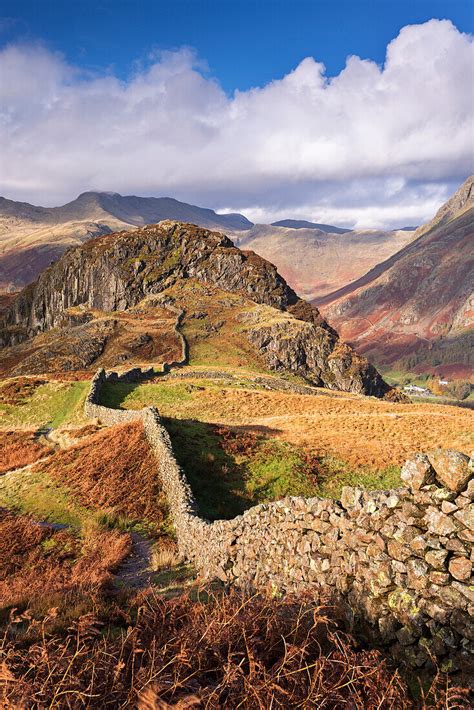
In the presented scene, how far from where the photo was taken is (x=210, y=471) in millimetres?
22203

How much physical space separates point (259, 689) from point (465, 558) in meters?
3.48

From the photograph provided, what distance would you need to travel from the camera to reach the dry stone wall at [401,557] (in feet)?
20.5

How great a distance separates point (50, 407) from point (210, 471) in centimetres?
2654

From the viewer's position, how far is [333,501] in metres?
8.83

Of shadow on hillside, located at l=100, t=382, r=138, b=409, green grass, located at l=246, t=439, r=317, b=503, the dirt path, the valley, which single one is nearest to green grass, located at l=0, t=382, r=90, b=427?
the valley

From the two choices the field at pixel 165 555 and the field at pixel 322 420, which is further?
the field at pixel 322 420

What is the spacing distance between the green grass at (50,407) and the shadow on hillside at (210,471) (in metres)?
14.0

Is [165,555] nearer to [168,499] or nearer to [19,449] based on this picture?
[168,499]

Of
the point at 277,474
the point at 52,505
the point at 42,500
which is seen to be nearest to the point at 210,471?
the point at 277,474

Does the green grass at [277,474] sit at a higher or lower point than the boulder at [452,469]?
lower

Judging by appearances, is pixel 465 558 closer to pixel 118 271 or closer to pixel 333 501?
pixel 333 501

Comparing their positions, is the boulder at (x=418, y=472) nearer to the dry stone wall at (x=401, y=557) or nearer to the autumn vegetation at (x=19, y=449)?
the dry stone wall at (x=401, y=557)

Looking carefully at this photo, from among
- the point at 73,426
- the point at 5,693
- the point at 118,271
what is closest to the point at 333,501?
the point at 5,693

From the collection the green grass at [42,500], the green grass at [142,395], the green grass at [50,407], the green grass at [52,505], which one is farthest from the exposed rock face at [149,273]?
the green grass at [52,505]
